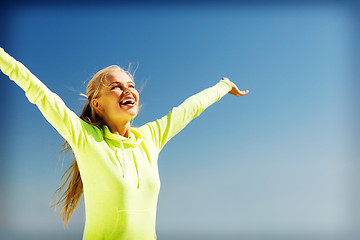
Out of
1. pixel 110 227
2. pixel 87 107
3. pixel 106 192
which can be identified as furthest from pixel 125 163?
pixel 87 107

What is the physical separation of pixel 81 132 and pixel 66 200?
0.70m

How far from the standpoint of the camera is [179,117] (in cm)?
313

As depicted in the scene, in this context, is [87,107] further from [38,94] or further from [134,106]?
[38,94]

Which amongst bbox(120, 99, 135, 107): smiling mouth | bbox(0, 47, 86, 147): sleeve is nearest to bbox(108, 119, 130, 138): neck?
bbox(120, 99, 135, 107): smiling mouth

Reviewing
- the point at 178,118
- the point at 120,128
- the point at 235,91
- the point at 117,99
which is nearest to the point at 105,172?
the point at 120,128

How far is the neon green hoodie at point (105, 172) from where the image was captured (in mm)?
2324

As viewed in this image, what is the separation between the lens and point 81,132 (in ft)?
8.20

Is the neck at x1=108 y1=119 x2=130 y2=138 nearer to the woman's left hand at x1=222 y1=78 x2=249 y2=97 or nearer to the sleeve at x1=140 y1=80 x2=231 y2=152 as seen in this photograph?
the sleeve at x1=140 y1=80 x2=231 y2=152

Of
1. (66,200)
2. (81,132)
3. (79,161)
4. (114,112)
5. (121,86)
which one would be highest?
(121,86)

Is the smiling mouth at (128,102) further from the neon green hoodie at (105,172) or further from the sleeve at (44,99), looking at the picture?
the sleeve at (44,99)

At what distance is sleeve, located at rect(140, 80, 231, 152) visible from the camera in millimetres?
3012

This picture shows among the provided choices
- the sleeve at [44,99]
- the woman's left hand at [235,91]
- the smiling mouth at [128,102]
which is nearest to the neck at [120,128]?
the smiling mouth at [128,102]

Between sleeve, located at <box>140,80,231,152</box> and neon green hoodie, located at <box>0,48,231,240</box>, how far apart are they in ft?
1.07

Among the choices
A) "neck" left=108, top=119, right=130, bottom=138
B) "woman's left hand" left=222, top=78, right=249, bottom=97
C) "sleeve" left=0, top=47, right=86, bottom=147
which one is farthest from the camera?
"woman's left hand" left=222, top=78, right=249, bottom=97
